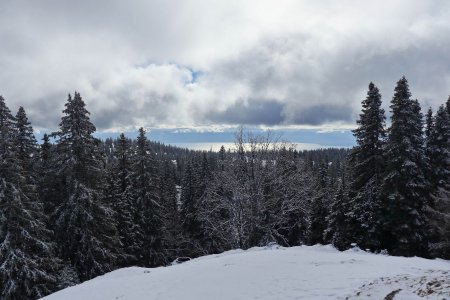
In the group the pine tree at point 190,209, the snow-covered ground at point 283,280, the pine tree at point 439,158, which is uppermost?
the pine tree at point 439,158

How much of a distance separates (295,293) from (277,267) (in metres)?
3.60

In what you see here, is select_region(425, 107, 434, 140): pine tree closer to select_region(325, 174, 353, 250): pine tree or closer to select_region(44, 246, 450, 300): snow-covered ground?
select_region(325, 174, 353, 250): pine tree

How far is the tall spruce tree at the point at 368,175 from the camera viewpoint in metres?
25.3

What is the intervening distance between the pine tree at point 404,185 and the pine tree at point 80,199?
2050 centimetres

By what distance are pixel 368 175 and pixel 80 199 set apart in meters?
21.6

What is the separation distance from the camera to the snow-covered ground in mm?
9133

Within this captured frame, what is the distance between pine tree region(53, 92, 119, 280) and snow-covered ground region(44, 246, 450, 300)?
9.47m

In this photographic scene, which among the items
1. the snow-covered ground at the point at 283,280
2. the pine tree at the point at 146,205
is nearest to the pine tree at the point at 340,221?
the snow-covered ground at the point at 283,280

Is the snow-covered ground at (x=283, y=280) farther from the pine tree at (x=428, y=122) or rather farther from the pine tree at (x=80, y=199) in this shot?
the pine tree at (x=428, y=122)

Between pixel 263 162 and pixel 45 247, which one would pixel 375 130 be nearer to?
pixel 263 162

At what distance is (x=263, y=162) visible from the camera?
27.1m

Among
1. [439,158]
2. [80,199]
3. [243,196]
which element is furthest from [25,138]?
[439,158]

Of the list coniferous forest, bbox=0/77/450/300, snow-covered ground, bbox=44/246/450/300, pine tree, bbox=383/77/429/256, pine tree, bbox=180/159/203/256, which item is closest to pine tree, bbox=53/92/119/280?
Answer: coniferous forest, bbox=0/77/450/300

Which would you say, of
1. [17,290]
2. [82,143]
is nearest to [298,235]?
[82,143]
